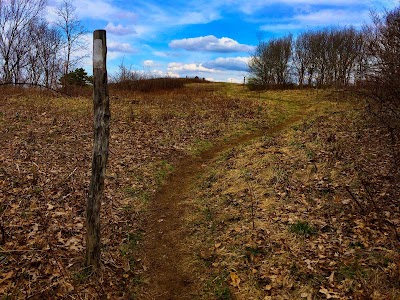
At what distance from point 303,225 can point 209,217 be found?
2010 mm

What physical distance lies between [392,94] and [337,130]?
142 inches

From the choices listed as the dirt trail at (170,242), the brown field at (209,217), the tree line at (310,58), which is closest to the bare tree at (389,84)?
the brown field at (209,217)

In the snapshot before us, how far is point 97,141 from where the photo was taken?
4.26 m

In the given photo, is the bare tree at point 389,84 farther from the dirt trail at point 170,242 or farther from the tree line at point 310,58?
the tree line at point 310,58

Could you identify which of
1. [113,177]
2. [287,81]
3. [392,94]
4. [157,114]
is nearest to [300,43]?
Answer: [287,81]

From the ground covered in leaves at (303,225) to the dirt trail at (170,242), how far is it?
0.91 ft

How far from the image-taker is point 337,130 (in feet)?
37.8

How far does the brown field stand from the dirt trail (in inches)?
1.0

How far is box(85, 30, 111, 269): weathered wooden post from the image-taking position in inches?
162

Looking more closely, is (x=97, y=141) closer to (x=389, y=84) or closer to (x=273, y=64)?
(x=389, y=84)

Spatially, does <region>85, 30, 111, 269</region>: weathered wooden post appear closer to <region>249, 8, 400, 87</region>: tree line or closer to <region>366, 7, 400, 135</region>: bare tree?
<region>366, 7, 400, 135</region>: bare tree

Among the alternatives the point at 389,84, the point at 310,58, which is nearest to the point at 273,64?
the point at 310,58

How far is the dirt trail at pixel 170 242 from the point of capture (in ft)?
15.4

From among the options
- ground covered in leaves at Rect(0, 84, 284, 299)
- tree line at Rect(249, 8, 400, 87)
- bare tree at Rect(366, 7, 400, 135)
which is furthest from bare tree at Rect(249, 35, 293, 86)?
bare tree at Rect(366, 7, 400, 135)
